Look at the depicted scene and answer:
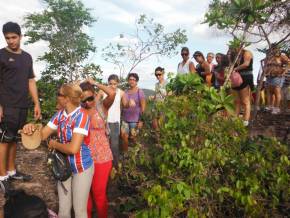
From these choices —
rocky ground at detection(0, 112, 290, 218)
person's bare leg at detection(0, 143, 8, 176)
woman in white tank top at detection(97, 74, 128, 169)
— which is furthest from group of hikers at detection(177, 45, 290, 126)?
person's bare leg at detection(0, 143, 8, 176)

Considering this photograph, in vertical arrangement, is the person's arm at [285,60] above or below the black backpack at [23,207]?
above

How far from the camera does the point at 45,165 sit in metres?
6.91

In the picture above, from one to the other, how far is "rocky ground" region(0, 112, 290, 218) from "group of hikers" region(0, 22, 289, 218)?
0.21 metres

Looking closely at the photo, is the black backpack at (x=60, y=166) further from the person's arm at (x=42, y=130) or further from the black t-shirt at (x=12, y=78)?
the black t-shirt at (x=12, y=78)

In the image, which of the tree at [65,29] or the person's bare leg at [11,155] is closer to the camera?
the person's bare leg at [11,155]

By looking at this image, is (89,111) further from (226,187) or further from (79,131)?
(226,187)

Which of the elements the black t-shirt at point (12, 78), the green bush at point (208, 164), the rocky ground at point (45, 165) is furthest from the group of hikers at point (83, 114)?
the green bush at point (208, 164)

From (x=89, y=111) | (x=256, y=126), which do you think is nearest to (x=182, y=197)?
(x=89, y=111)

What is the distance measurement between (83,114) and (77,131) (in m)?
0.18

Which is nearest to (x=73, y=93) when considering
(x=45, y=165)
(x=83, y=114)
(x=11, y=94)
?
(x=83, y=114)

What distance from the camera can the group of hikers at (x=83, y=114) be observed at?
3.52 metres

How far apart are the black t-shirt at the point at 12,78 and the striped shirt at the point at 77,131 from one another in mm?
1877

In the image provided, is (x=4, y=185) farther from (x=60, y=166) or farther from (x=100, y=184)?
(x=60, y=166)

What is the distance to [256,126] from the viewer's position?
8016mm
